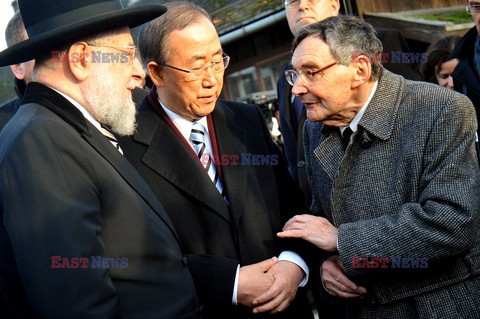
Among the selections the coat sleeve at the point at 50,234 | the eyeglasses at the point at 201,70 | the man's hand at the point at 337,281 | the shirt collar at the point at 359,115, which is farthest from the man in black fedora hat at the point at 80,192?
the shirt collar at the point at 359,115

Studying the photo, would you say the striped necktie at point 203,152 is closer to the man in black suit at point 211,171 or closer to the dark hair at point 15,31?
the man in black suit at point 211,171

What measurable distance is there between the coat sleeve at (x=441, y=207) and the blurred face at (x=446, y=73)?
2.80m

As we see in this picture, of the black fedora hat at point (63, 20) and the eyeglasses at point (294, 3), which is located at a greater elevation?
the black fedora hat at point (63, 20)

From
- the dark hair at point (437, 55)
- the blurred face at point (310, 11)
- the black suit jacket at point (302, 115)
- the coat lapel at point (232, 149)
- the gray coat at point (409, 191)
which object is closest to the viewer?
the gray coat at point (409, 191)

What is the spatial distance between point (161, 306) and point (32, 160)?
2.44 feet

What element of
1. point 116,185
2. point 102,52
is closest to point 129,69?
point 102,52

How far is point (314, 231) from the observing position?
2760 mm

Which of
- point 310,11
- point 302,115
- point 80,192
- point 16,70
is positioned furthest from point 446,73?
point 80,192

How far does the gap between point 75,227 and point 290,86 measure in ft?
7.90

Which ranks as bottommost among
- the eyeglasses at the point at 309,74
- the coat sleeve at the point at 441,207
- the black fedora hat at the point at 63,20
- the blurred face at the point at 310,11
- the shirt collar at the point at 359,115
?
the coat sleeve at the point at 441,207

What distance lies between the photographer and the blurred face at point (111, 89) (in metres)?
2.43

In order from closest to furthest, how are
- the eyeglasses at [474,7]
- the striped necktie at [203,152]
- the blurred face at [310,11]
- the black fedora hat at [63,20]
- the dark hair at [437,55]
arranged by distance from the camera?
the black fedora hat at [63,20] → the striped necktie at [203,152] → the eyeglasses at [474,7] → the blurred face at [310,11] → the dark hair at [437,55]

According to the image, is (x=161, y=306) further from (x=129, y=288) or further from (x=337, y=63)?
(x=337, y=63)

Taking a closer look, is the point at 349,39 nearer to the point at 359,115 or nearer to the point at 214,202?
the point at 359,115
